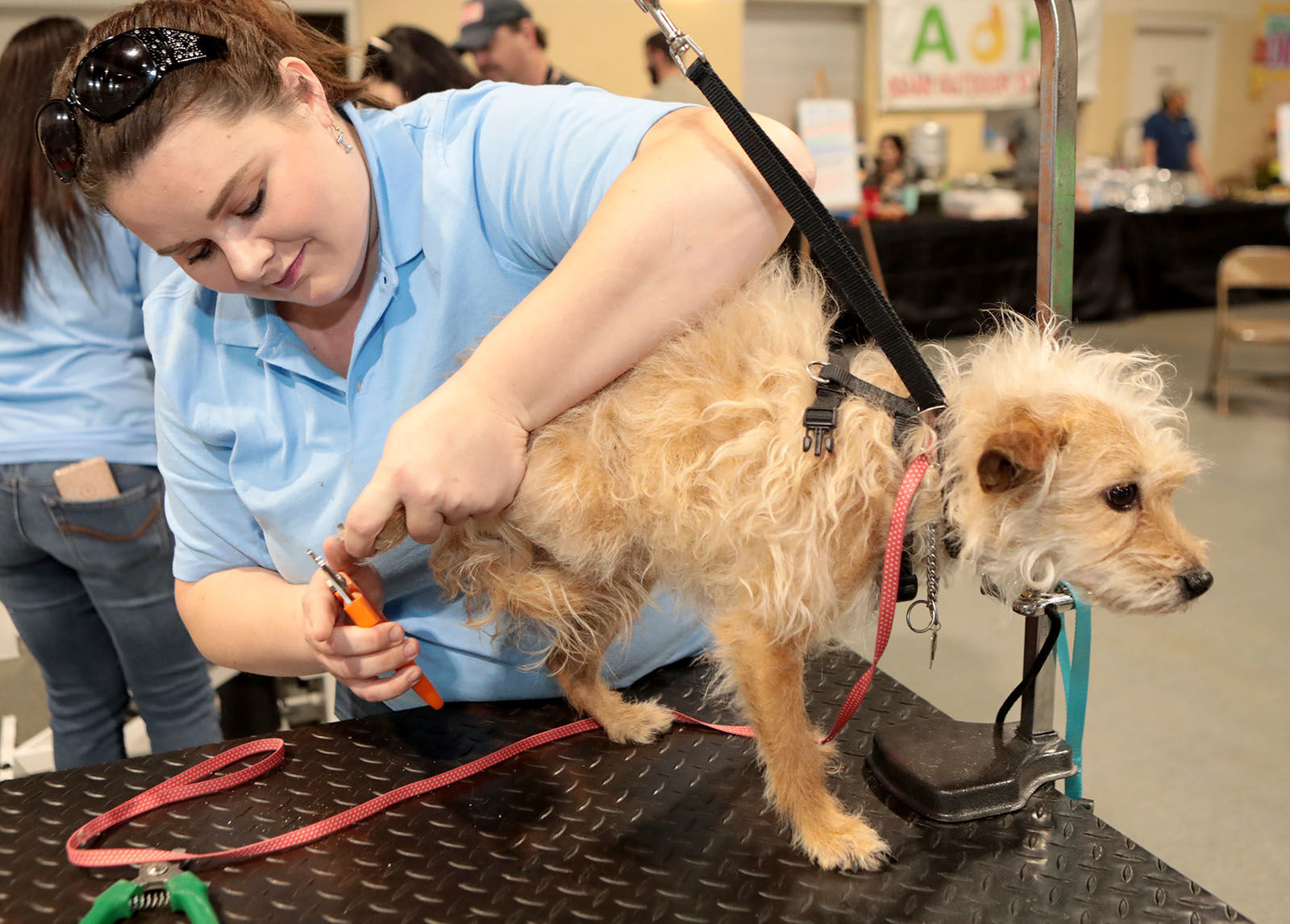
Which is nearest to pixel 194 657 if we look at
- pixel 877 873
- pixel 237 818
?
pixel 237 818

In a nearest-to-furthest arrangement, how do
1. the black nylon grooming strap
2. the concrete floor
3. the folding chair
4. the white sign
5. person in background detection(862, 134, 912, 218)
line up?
the black nylon grooming strap → the concrete floor → the folding chair → the white sign → person in background detection(862, 134, 912, 218)

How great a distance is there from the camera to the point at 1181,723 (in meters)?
2.82

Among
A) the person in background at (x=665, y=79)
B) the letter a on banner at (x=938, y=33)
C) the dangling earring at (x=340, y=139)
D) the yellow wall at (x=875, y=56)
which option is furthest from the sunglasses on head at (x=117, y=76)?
the letter a on banner at (x=938, y=33)

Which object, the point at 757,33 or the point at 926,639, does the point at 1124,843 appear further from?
the point at 757,33

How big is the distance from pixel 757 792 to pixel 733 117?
714mm

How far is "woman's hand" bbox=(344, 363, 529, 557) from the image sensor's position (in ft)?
2.86

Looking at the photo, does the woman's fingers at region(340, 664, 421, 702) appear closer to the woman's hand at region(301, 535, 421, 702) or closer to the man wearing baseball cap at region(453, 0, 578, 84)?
the woman's hand at region(301, 535, 421, 702)

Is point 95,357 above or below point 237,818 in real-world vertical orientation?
above

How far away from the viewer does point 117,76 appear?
894mm

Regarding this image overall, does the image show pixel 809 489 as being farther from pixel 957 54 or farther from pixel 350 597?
pixel 957 54

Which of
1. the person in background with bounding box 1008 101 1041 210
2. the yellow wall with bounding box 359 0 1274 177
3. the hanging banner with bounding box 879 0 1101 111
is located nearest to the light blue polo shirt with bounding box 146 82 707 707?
the yellow wall with bounding box 359 0 1274 177

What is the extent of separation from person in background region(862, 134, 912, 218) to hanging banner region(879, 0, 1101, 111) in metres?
2.02

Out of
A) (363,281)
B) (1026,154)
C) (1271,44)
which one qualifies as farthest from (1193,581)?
(1271,44)

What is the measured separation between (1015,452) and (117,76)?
2.92 ft
